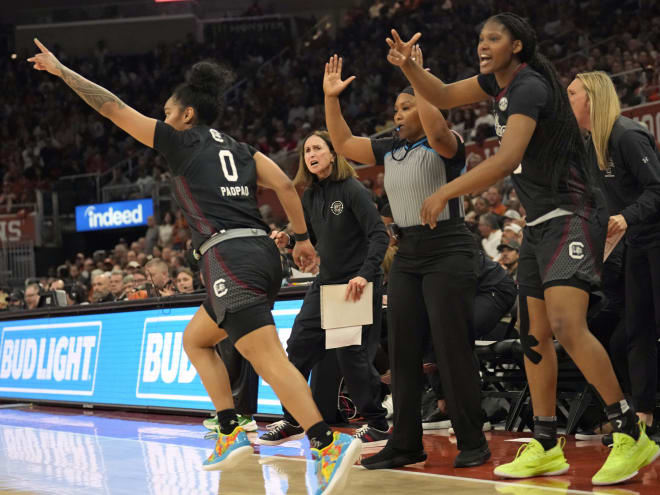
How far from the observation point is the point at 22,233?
2189 cm

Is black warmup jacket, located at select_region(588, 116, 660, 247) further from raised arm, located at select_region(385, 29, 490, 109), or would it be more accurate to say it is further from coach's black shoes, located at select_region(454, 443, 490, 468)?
coach's black shoes, located at select_region(454, 443, 490, 468)

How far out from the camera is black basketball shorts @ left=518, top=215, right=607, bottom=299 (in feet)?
13.2

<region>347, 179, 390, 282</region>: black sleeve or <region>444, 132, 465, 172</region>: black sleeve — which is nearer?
<region>444, 132, 465, 172</region>: black sleeve

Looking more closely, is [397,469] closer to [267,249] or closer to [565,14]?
[267,249]

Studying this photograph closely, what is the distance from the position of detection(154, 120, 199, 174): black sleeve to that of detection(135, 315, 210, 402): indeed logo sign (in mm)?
3716

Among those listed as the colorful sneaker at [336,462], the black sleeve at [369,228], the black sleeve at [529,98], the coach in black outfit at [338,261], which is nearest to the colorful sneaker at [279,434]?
the coach in black outfit at [338,261]

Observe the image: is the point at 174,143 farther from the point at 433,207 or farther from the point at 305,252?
the point at 433,207

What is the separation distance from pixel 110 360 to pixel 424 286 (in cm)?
524

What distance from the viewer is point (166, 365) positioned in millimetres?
8281

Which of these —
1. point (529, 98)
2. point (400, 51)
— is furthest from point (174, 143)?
point (529, 98)

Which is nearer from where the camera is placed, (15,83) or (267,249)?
(267,249)

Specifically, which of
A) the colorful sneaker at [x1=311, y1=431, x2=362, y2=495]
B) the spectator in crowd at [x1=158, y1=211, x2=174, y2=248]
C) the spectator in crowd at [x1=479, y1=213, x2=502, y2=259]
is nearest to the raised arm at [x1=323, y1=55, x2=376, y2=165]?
the colorful sneaker at [x1=311, y1=431, x2=362, y2=495]

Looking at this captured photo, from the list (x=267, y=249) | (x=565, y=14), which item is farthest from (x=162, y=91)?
(x=267, y=249)

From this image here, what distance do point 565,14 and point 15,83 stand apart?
55.4 ft
